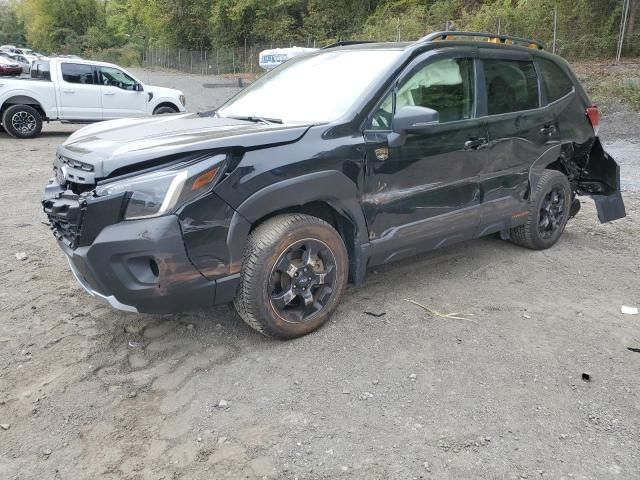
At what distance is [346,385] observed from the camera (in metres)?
3.23

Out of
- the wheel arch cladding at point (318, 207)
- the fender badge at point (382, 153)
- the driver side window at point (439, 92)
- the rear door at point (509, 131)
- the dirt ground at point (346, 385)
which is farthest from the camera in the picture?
the rear door at point (509, 131)

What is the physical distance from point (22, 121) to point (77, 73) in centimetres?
162

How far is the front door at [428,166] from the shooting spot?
3844 millimetres

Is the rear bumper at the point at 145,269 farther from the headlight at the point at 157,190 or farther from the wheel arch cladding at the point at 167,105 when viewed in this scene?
the wheel arch cladding at the point at 167,105

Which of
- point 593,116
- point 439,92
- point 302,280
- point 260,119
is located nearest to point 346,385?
point 302,280

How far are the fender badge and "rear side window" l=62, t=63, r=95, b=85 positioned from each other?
11.1 m

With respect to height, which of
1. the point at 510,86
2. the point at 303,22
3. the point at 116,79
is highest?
the point at 303,22

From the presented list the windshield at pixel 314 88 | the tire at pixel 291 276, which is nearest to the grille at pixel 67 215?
the tire at pixel 291 276

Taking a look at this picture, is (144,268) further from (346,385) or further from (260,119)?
(260,119)

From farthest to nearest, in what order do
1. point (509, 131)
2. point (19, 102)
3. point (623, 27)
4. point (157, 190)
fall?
point (623, 27)
point (19, 102)
point (509, 131)
point (157, 190)

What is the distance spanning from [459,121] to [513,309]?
1.44m

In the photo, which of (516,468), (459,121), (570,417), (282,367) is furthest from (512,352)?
(459,121)

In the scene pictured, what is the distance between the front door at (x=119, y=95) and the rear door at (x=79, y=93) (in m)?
0.17

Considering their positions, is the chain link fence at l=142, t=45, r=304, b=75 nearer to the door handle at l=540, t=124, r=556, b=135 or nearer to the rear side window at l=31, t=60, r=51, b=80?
the rear side window at l=31, t=60, r=51, b=80
